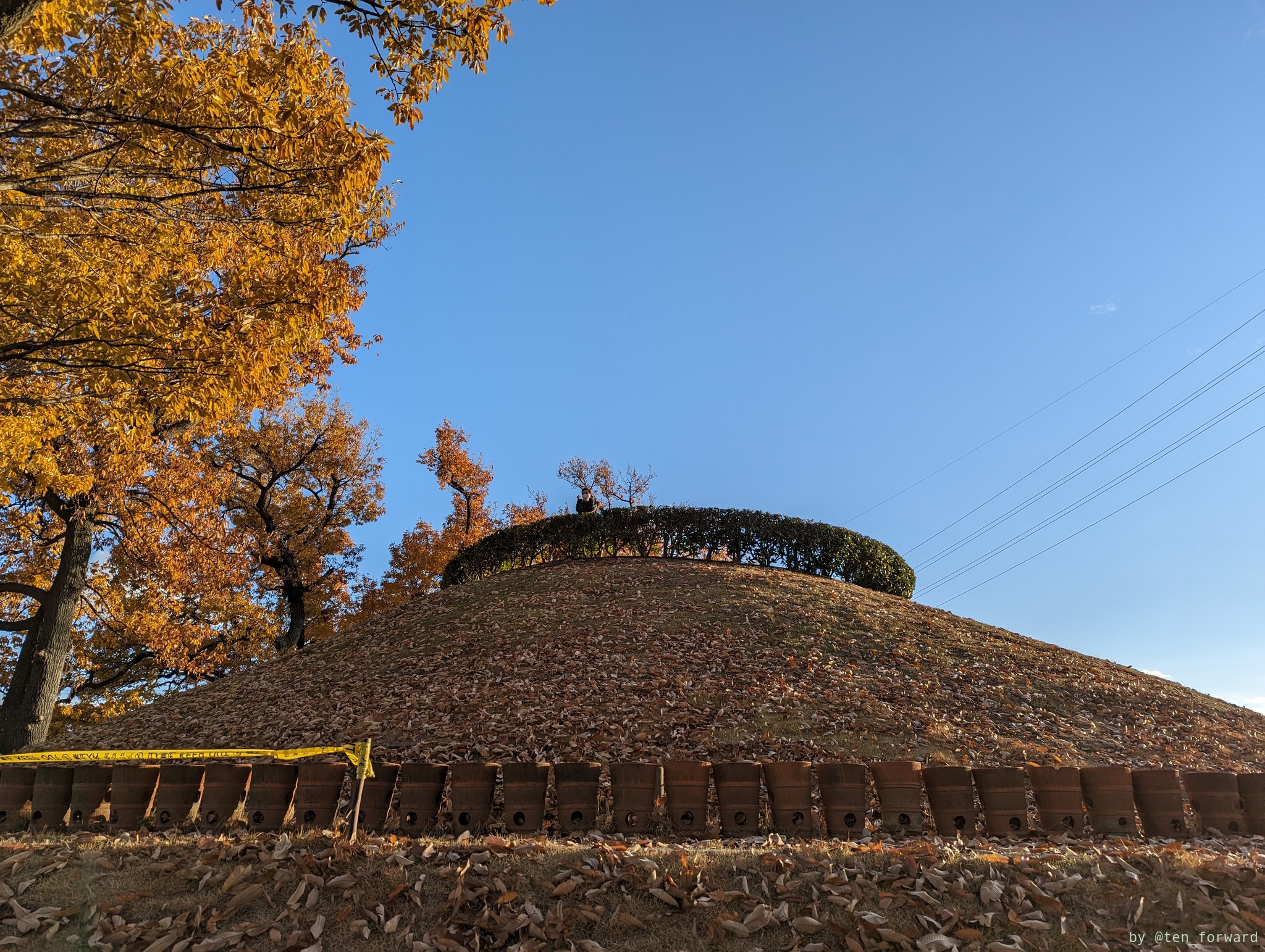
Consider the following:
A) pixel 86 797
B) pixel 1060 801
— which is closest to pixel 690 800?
pixel 1060 801

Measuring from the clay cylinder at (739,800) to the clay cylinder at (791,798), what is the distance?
122 millimetres

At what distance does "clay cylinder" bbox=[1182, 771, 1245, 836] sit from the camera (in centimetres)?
623

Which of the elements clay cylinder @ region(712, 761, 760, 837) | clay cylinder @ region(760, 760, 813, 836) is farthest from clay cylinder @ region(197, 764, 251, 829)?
clay cylinder @ region(760, 760, 813, 836)

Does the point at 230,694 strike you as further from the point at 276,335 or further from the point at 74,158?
the point at 74,158

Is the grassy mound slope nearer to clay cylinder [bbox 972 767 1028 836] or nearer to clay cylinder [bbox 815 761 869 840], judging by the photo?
clay cylinder [bbox 815 761 869 840]

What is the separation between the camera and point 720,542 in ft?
54.5

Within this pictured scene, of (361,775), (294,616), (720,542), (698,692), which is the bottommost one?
(361,775)

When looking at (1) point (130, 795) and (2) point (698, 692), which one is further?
(2) point (698, 692)

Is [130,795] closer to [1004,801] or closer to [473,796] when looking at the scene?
[473,796]

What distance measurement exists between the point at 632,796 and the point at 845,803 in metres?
1.71

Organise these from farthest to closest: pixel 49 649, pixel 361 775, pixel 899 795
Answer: pixel 49 649
pixel 899 795
pixel 361 775

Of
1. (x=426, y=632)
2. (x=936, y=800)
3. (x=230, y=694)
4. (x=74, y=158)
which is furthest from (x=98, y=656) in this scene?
(x=936, y=800)

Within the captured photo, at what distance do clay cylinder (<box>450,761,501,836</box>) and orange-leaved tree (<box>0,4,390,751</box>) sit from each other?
4999 millimetres

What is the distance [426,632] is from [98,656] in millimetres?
12887
